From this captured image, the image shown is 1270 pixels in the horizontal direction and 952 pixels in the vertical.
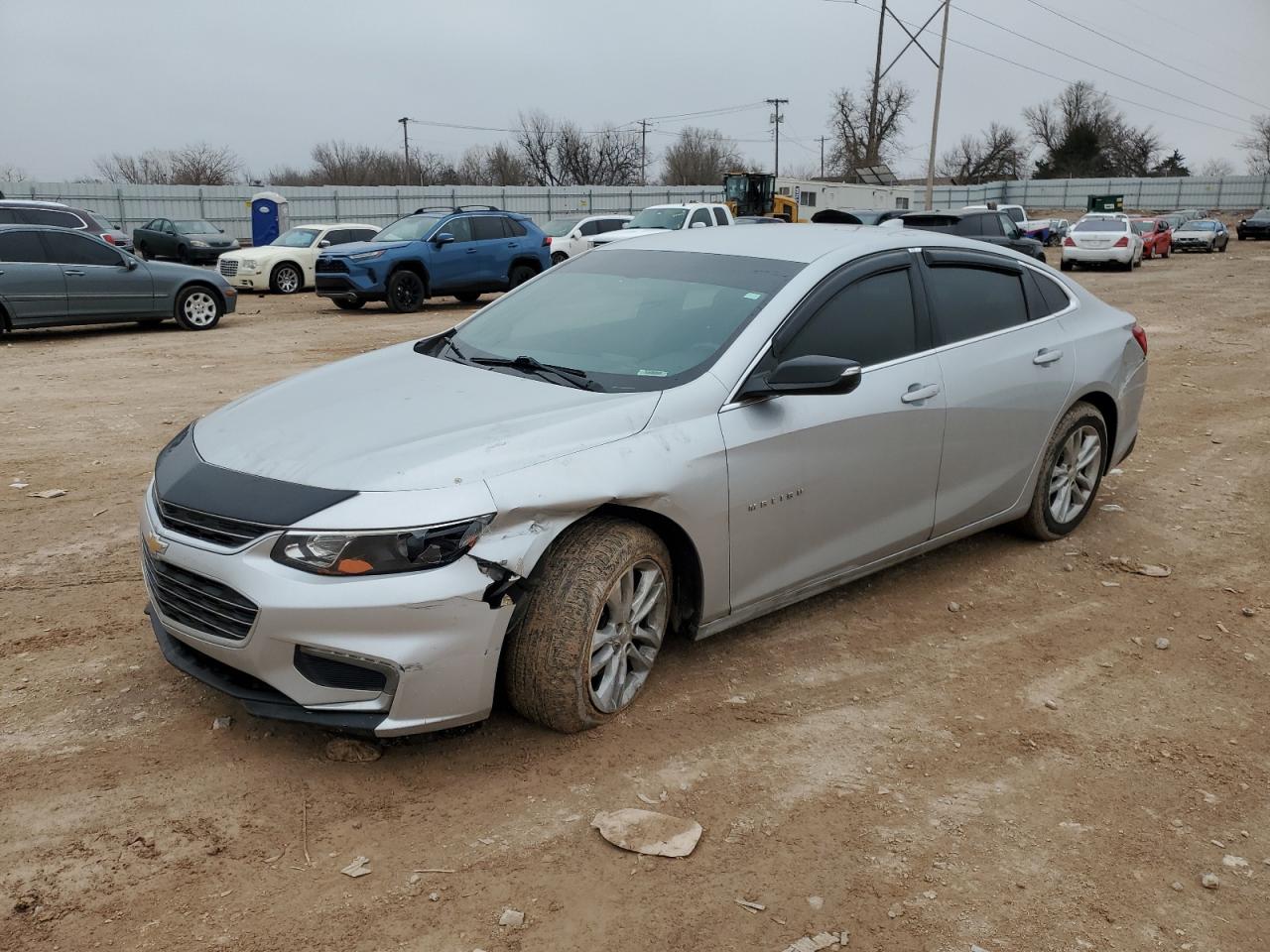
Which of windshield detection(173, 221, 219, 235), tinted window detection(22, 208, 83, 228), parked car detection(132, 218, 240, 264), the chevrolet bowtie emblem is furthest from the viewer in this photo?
windshield detection(173, 221, 219, 235)

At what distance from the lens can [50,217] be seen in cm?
1867

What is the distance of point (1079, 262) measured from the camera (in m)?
29.0

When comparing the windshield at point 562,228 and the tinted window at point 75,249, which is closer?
the tinted window at point 75,249

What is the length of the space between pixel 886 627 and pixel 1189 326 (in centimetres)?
1336

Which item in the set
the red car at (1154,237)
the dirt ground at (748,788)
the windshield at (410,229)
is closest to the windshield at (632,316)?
the dirt ground at (748,788)

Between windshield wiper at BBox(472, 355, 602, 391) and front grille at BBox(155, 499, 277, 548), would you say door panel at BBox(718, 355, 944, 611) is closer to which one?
windshield wiper at BBox(472, 355, 602, 391)

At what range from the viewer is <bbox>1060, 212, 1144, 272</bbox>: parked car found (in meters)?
28.5

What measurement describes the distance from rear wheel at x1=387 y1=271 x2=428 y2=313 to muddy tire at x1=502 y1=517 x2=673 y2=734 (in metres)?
14.6

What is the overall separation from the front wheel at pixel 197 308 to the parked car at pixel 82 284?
0.01m

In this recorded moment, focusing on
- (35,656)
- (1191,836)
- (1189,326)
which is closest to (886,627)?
(1191,836)

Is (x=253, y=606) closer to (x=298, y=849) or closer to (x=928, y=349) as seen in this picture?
(x=298, y=849)

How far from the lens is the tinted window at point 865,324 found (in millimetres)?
4191

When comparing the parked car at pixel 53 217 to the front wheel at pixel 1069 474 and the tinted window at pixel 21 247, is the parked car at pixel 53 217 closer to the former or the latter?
the tinted window at pixel 21 247

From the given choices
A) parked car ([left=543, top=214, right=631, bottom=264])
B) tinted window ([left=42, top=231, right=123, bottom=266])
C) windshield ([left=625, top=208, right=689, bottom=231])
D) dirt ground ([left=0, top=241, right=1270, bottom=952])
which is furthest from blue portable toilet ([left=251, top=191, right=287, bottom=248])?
dirt ground ([left=0, top=241, right=1270, bottom=952])
